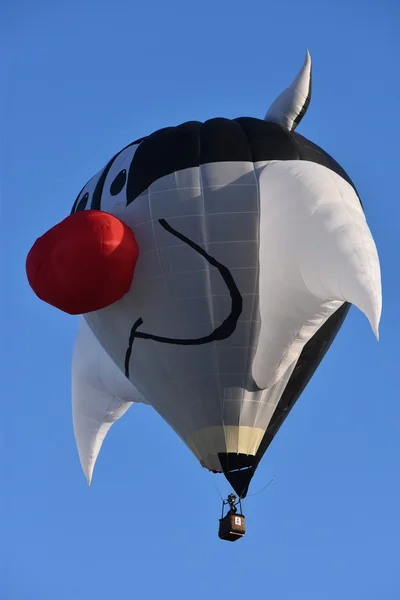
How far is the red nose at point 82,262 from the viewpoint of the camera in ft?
46.0

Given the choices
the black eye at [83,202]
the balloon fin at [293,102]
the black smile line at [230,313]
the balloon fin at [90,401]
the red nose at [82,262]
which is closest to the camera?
the red nose at [82,262]

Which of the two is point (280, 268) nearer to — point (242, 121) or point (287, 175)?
point (287, 175)

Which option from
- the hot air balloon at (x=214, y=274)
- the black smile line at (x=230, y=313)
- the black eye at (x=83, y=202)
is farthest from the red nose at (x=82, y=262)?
the black eye at (x=83, y=202)

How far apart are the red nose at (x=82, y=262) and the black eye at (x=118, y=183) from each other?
671mm

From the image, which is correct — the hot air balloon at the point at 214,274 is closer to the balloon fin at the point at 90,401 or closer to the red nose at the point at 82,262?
the red nose at the point at 82,262

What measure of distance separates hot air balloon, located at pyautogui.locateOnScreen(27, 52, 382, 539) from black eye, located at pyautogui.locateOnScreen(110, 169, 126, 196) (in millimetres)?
16

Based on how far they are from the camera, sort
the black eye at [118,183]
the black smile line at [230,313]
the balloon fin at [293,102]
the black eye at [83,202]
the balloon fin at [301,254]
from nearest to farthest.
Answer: the balloon fin at [301,254] → the black smile line at [230,313] → the black eye at [118,183] → the black eye at [83,202] → the balloon fin at [293,102]

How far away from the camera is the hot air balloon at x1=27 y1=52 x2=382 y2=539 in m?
14.1

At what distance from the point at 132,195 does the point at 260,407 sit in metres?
2.40

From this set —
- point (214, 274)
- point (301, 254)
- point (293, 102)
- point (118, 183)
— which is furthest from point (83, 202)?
point (301, 254)

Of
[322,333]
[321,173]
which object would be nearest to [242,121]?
[321,173]

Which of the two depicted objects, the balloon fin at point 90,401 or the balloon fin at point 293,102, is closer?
the balloon fin at point 293,102

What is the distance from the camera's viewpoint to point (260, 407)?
14.7 metres

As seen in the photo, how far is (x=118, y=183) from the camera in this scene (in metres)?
15.0
